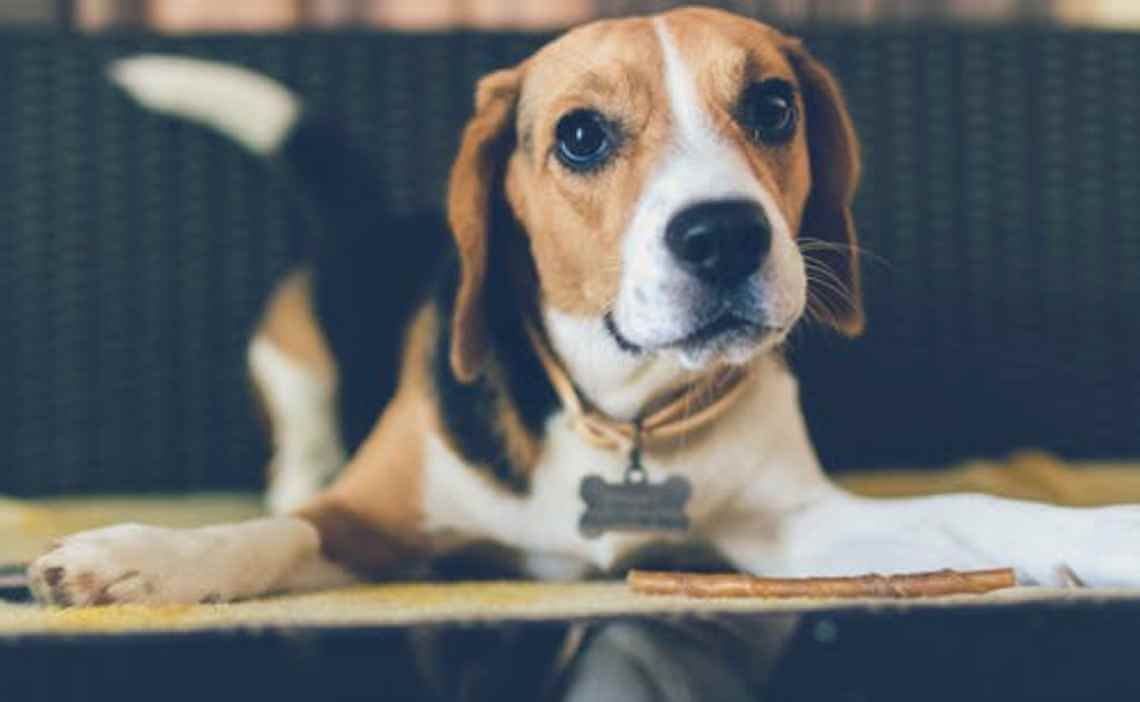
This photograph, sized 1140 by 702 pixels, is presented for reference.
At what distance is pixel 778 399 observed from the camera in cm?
181

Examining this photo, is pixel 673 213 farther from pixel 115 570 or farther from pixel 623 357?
pixel 115 570

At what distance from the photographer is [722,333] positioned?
1.48m

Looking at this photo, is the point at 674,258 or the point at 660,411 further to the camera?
the point at 660,411

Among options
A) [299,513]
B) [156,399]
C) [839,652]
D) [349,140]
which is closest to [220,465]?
[156,399]

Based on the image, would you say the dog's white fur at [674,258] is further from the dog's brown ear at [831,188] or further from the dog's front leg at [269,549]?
the dog's front leg at [269,549]

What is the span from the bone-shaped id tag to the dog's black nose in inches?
14.6

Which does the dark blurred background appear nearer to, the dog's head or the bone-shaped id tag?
the dog's head


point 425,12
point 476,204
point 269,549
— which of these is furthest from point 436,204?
point 269,549

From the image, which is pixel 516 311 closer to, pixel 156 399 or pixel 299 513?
pixel 299 513

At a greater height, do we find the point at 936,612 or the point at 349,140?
the point at 349,140

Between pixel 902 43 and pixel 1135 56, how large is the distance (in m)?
0.43

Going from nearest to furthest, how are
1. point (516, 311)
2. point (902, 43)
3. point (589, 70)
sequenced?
point (589, 70) < point (516, 311) < point (902, 43)

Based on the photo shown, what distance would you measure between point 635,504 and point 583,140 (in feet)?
1.50

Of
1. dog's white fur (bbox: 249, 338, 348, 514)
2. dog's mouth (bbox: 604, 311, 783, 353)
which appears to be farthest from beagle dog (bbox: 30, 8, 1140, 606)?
dog's white fur (bbox: 249, 338, 348, 514)
